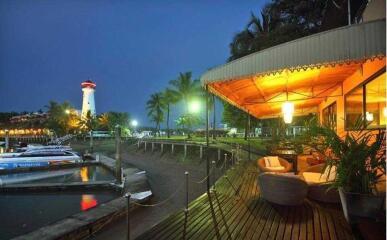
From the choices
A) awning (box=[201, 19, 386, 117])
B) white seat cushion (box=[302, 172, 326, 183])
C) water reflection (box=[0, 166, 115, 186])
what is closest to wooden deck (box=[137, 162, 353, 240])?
white seat cushion (box=[302, 172, 326, 183])

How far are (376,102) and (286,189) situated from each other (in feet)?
11.0

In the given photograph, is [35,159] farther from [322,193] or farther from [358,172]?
[358,172]

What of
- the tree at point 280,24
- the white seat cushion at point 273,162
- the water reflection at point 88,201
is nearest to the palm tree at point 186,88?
the tree at point 280,24

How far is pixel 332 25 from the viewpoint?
15617 millimetres

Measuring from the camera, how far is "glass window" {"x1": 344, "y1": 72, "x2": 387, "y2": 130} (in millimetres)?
6410

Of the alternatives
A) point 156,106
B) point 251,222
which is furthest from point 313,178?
point 156,106

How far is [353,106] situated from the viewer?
8.72 meters

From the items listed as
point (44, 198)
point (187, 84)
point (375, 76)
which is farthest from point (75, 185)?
point (187, 84)

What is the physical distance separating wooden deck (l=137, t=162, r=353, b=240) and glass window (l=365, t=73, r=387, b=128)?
95.0 inches

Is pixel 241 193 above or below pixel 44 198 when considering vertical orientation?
above

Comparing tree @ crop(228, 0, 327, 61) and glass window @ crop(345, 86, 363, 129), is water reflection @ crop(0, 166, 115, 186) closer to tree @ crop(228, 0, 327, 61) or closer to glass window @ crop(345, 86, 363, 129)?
tree @ crop(228, 0, 327, 61)

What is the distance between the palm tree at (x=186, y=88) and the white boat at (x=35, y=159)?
21.8 m

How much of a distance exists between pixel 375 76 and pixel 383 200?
329 cm

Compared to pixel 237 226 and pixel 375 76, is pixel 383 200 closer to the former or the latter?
pixel 237 226
